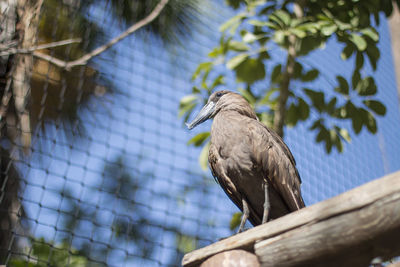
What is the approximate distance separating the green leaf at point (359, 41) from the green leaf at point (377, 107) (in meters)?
0.38

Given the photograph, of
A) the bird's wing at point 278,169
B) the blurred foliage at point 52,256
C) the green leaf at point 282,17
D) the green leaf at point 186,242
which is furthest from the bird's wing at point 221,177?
the green leaf at point 186,242

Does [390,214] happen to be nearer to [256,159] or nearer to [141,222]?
[256,159]

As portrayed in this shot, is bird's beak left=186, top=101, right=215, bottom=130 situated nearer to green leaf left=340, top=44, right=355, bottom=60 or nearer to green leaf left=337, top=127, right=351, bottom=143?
green leaf left=340, top=44, right=355, bottom=60

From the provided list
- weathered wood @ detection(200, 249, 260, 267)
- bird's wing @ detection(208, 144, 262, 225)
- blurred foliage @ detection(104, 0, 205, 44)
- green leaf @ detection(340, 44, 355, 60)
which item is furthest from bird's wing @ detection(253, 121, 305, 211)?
blurred foliage @ detection(104, 0, 205, 44)

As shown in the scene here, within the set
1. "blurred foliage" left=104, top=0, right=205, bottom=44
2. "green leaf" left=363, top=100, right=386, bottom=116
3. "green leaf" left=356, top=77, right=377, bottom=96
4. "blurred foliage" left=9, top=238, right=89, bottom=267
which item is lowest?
"blurred foliage" left=9, top=238, right=89, bottom=267

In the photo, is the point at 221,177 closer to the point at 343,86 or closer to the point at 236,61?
the point at 236,61

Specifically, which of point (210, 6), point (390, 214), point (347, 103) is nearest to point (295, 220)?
point (390, 214)

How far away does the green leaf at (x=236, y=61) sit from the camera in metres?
2.68

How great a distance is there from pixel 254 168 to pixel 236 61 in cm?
90

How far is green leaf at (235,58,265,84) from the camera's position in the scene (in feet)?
8.99

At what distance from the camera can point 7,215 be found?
334 cm

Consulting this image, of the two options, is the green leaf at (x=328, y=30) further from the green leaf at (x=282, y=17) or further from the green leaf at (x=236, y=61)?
the green leaf at (x=236, y=61)

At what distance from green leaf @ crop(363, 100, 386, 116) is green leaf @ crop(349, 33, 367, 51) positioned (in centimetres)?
38

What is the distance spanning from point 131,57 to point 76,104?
0.71m
